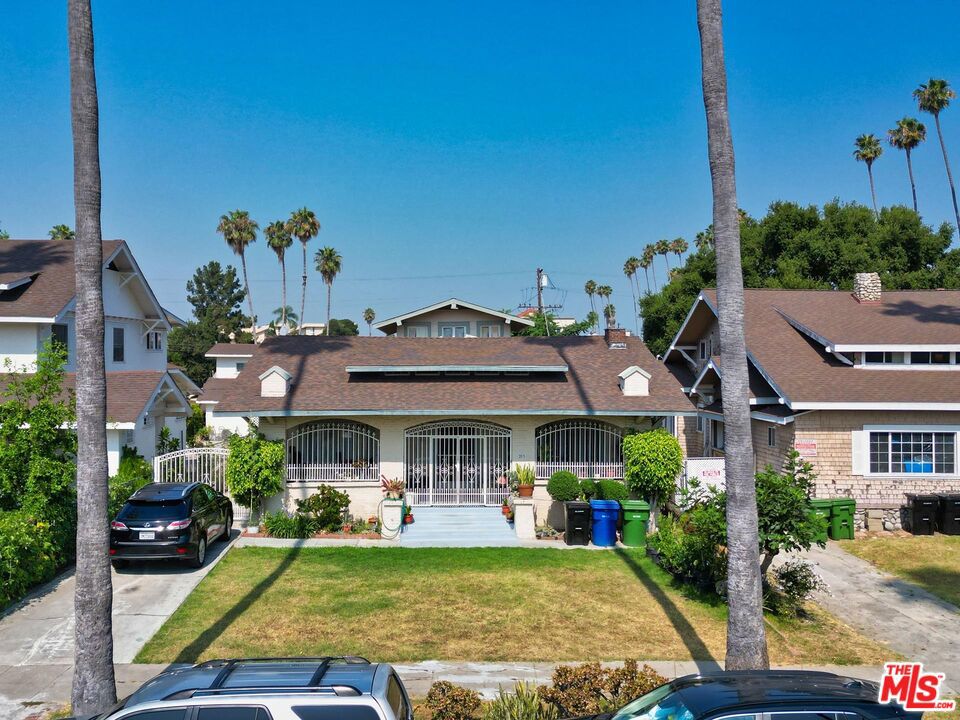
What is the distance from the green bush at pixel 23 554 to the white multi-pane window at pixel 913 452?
19.5 metres

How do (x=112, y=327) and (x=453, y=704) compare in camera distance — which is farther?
(x=112, y=327)

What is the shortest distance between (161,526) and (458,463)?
8.01m

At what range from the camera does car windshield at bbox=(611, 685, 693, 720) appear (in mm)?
6031

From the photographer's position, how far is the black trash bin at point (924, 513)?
19.6 m

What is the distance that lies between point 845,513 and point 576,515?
7.22 m

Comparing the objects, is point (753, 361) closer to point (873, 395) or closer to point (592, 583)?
point (873, 395)

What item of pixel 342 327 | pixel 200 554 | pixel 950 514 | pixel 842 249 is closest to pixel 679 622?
pixel 200 554

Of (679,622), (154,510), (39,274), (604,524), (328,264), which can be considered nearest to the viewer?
(679,622)

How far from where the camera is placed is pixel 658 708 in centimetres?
633

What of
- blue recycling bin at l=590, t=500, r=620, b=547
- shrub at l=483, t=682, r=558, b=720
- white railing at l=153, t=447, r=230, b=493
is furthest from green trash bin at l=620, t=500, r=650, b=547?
white railing at l=153, t=447, r=230, b=493

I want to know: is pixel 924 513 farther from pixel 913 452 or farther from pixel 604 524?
pixel 604 524

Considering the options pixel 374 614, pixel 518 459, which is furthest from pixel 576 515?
pixel 374 614

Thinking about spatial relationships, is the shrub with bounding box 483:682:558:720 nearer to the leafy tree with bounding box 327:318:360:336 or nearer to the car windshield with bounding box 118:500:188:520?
the car windshield with bounding box 118:500:188:520

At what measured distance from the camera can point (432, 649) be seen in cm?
1134
